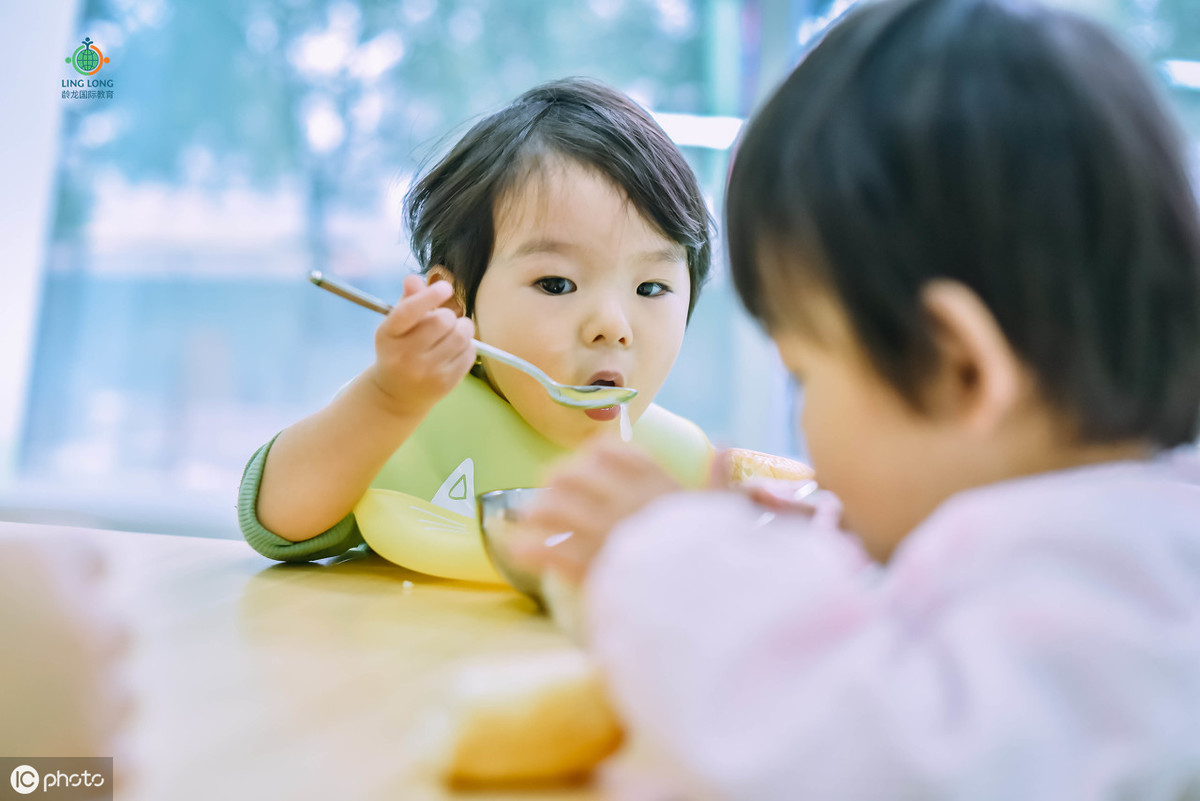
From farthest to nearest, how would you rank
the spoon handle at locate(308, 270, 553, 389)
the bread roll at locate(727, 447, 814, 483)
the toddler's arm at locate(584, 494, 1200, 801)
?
the bread roll at locate(727, 447, 814, 483) < the spoon handle at locate(308, 270, 553, 389) < the toddler's arm at locate(584, 494, 1200, 801)

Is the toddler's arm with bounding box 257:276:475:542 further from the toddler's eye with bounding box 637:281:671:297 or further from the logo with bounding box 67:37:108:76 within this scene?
the logo with bounding box 67:37:108:76

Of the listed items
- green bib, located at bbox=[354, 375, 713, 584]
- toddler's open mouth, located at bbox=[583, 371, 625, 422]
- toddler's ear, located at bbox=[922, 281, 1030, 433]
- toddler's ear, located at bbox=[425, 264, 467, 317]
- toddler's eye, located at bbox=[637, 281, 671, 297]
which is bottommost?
green bib, located at bbox=[354, 375, 713, 584]

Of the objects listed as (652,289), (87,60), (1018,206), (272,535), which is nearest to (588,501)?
(1018,206)

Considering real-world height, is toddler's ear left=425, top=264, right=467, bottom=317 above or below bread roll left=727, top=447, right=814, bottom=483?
above

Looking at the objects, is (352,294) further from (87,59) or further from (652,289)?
(87,59)

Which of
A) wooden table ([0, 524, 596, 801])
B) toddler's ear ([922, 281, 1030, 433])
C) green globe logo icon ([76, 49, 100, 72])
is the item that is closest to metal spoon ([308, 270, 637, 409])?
wooden table ([0, 524, 596, 801])

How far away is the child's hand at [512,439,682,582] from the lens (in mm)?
434

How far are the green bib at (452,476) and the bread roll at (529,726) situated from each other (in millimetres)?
374

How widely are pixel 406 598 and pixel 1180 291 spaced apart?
0.55 metres

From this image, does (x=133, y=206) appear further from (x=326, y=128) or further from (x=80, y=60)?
(x=326, y=128)

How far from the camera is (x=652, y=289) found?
1.02 meters

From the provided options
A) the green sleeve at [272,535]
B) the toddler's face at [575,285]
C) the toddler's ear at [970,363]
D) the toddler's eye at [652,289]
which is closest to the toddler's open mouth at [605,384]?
the toddler's face at [575,285]

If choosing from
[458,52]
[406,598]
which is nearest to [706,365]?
[458,52]

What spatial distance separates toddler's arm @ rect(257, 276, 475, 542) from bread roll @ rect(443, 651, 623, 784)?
1.49 feet
